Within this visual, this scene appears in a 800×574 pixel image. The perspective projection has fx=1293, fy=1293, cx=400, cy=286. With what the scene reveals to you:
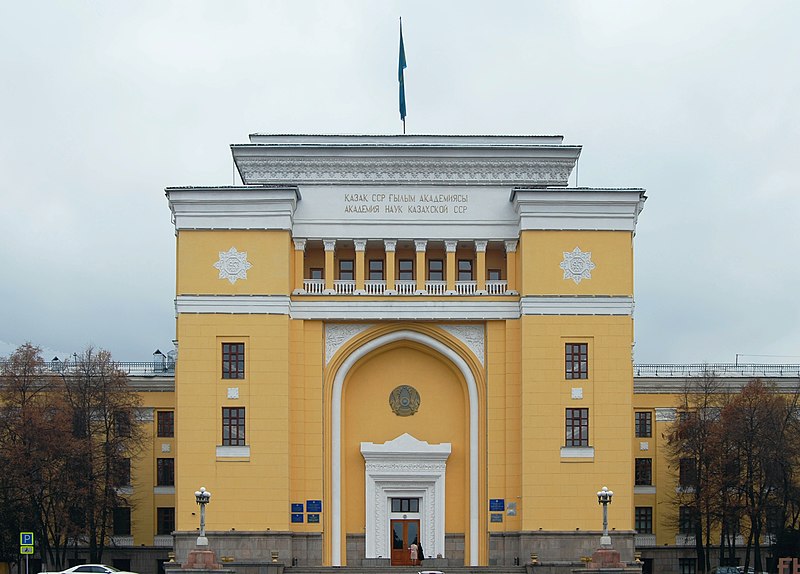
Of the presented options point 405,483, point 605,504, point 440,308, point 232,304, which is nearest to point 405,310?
point 440,308

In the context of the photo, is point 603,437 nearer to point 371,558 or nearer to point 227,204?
point 371,558

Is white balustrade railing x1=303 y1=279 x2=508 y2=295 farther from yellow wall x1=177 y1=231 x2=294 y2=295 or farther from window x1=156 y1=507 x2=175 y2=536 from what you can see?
window x1=156 y1=507 x2=175 y2=536

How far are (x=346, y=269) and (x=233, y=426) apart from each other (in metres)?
7.11

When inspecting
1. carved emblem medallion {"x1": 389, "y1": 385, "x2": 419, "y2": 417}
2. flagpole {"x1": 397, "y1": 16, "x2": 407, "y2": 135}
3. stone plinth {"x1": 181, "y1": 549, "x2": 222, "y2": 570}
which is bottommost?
stone plinth {"x1": 181, "y1": 549, "x2": 222, "y2": 570}

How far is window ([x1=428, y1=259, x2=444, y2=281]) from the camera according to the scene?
46.6m

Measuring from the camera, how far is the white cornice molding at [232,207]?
44.2 metres

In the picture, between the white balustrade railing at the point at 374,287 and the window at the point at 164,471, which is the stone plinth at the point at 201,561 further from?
the window at the point at 164,471

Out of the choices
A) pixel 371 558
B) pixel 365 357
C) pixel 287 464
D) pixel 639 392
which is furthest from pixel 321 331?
pixel 639 392

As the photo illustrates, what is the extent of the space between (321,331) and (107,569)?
1072cm

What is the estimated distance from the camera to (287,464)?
43.4 meters

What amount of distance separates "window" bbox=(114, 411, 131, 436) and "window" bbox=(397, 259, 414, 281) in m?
13.7

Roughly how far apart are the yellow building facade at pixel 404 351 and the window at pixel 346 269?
163 millimetres

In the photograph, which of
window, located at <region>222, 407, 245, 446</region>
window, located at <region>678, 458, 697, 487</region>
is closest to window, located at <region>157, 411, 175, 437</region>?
window, located at <region>222, 407, 245, 446</region>

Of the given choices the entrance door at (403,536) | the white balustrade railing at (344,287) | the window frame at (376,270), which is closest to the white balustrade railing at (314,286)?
the white balustrade railing at (344,287)
